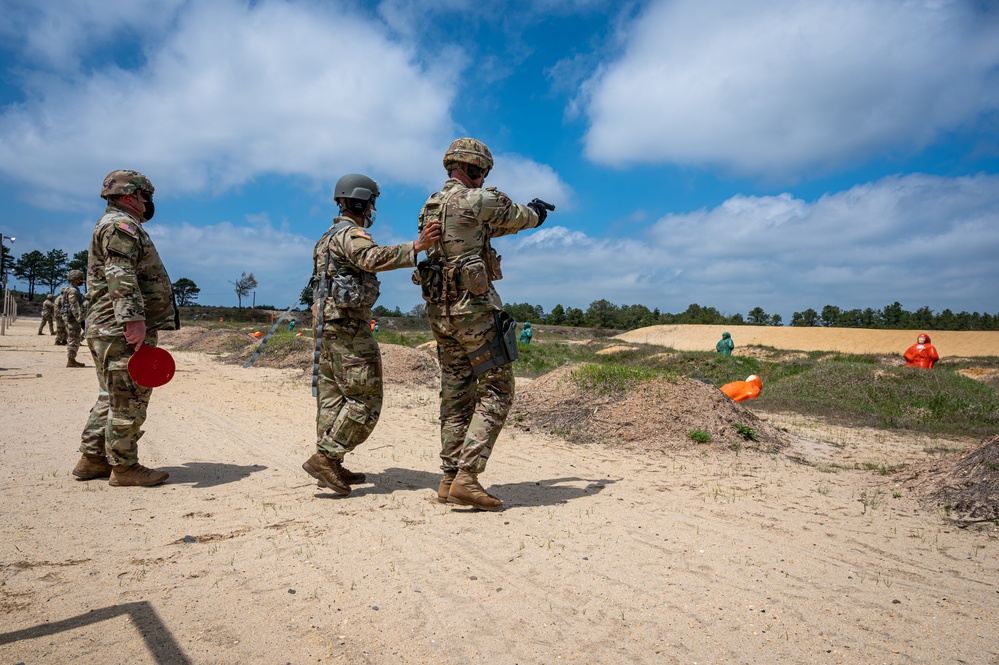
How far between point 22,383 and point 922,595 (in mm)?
13006

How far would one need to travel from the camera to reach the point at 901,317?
61625 mm

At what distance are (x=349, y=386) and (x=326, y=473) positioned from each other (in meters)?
0.71

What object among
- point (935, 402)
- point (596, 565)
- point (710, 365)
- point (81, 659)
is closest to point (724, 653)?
point (596, 565)

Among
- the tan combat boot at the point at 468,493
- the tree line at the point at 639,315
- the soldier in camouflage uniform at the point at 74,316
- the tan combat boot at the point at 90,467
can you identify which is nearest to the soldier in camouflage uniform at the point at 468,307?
the tan combat boot at the point at 468,493

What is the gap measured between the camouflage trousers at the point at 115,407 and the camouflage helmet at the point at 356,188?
2.02 metres

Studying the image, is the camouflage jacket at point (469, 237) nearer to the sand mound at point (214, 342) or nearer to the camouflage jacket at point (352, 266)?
the camouflage jacket at point (352, 266)

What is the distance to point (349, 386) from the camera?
4.45m

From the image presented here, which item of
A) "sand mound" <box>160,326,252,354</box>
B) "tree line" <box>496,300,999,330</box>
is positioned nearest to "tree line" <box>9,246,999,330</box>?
"tree line" <box>496,300,999,330</box>

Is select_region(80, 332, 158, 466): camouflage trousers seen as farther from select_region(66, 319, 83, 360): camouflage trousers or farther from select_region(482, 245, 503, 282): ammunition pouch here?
select_region(66, 319, 83, 360): camouflage trousers

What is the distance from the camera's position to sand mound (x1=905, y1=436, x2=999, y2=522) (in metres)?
4.31

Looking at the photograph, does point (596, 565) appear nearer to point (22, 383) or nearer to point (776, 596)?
point (776, 596)

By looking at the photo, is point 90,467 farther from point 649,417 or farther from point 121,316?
point 649,417

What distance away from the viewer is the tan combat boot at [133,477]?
4.56 metres

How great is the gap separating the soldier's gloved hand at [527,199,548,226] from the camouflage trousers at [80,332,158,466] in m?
3.26
